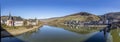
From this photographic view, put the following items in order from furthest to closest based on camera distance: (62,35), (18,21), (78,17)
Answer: (78,17) → (62,35) → (18,21)

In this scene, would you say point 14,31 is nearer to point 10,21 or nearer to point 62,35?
point 10,21

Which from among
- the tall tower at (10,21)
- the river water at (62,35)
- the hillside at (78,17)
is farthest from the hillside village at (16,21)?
the hillside at (78,17)

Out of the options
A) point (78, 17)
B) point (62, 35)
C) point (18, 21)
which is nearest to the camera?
point (18, 21)

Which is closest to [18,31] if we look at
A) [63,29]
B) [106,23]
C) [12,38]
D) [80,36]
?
[12,38]

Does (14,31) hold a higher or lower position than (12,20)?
lower

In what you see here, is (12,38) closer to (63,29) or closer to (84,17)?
(63,29)

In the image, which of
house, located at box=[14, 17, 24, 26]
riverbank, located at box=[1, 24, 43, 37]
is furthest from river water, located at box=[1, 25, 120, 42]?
house, located at box=[14, 17, 24, 26]

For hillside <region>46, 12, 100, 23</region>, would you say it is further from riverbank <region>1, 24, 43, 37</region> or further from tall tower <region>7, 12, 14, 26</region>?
tall tower <region>7, 12, 14, 26</region>

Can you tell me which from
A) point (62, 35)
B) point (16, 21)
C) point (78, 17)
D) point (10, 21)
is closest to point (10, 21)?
point (10, 21)
